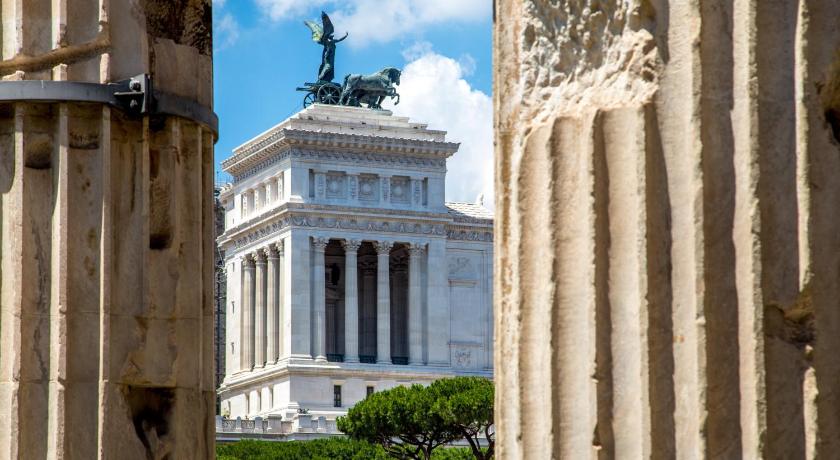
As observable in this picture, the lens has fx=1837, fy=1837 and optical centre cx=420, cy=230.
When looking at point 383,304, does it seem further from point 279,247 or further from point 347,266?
point 279,247

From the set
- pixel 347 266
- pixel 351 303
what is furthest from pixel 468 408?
pixel 347 266

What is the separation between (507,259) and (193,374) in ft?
10.4

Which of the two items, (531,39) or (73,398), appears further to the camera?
(73,398)

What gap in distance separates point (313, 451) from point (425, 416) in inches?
166

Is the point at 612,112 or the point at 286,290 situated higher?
the point at 286,290

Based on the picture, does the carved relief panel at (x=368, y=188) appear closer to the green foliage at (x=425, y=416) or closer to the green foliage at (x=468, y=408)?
the green foliage at (x=425, y=416)

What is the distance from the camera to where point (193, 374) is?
656 cm

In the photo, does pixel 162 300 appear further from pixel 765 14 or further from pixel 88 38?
pixel 765 14

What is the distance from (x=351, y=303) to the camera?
76.2 metres

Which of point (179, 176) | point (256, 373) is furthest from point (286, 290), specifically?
point (179, 176)

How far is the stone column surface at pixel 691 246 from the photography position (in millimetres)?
3248

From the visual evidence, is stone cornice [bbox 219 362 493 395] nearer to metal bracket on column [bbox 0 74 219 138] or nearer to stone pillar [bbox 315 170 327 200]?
stone pillar [bbox 315 170 327 200]

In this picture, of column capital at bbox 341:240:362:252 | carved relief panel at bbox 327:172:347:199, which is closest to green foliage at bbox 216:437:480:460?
column capital at bbox 341:240:362:252

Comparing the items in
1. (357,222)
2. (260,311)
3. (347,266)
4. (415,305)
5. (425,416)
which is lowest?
(425,416)
